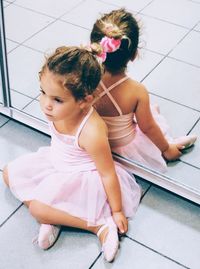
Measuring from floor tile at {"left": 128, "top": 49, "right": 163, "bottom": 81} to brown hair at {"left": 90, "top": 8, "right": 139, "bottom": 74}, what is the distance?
2.12ft

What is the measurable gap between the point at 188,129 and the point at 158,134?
10.3 inches

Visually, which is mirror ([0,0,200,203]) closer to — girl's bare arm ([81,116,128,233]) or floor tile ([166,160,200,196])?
floor tile ([166,160,200,196])

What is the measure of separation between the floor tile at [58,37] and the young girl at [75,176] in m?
0.74

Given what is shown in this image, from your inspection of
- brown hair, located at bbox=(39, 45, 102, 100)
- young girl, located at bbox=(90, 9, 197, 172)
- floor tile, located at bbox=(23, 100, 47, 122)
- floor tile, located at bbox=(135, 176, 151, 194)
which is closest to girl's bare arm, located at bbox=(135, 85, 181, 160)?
young girl, located at bbox=(90, 9, 197, 172)

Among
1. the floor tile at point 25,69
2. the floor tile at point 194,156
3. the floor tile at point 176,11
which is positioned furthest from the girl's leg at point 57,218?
the floor tile at point 176,11

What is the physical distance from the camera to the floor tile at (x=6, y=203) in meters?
1.42

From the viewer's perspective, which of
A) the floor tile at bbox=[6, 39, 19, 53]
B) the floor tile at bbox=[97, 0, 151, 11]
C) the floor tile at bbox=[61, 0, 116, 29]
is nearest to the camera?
the floor tile at bbox=[6, 39, 19, 53]

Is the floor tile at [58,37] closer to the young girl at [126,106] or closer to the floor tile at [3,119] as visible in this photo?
the floor tile at [3,119]

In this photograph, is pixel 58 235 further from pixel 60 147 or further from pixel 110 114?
pixel 110 114

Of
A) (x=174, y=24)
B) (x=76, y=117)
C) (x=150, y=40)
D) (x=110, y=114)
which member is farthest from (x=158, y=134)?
(x=174, y=24)

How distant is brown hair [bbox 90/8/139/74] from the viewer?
123 cm

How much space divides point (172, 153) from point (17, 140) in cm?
54

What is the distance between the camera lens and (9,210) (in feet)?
4.71

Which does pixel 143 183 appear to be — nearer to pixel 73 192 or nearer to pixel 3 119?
pixel 73 192
